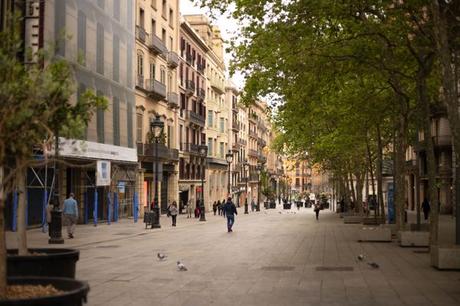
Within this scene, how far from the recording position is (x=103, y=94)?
112 feet

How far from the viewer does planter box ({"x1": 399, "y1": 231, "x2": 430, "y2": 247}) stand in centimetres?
1945

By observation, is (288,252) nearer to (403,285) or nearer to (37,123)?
(403,285)

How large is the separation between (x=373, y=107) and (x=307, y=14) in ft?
34.3

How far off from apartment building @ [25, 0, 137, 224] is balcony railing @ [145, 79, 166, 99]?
4.83 meters

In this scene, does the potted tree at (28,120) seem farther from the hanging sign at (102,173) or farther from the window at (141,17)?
the window at (141,17)

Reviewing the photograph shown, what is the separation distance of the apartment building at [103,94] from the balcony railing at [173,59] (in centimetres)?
1088

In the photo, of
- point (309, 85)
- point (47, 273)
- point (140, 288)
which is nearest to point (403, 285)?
point (140, 288)

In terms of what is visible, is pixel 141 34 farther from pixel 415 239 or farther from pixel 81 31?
pixel 415 239

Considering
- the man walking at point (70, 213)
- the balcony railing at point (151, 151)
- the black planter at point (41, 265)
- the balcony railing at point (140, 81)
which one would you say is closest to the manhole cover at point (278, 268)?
the black planter at point (41, 265)

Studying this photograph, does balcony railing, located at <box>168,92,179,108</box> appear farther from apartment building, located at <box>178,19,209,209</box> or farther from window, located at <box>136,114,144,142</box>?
window, located at <box>136,114,144,142</box>

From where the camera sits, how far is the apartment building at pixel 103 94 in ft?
98.2

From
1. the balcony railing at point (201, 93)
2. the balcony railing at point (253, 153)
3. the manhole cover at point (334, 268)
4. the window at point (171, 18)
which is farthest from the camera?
the balcony railing at point (253, 153)

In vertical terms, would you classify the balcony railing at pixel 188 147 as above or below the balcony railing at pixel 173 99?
below

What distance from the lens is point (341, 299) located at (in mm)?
10078
